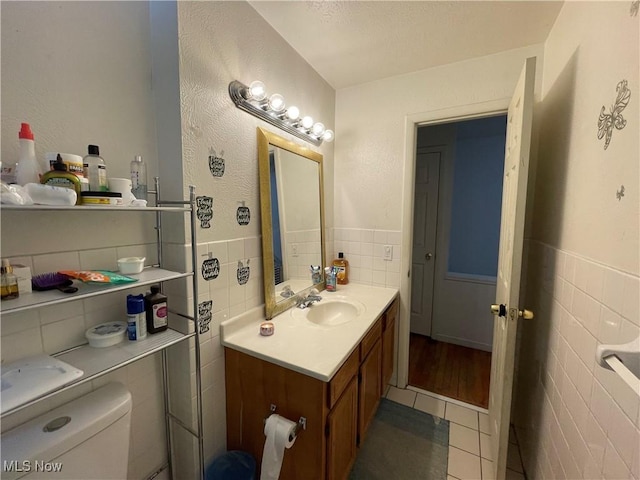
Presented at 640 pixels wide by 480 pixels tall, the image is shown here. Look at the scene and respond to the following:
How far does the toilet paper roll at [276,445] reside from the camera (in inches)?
39.1

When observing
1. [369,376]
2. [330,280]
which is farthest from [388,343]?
[330,280]

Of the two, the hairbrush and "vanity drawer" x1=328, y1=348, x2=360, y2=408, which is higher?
the hairbrush

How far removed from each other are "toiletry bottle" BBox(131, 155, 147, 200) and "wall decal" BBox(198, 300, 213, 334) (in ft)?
1.56

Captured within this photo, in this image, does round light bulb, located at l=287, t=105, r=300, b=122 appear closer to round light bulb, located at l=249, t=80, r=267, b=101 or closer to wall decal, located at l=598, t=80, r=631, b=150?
round light bulb, located at l=249, t=80, r=267, b=101

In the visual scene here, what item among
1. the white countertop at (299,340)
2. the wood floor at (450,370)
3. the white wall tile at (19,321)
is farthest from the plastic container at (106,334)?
the wood floor at (450,370)

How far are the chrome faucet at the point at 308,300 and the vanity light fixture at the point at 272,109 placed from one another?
3.28 ft

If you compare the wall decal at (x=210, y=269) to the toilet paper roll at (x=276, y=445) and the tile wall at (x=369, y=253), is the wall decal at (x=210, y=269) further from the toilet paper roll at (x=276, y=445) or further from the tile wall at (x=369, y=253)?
the tile wall at (x=369, y=253)

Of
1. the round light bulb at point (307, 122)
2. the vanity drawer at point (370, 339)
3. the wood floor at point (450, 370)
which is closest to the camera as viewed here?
the vanity drawer at point (370, 339)

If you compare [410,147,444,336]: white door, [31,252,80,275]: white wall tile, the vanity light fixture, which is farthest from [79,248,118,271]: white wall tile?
[410,147,444,336]: white door

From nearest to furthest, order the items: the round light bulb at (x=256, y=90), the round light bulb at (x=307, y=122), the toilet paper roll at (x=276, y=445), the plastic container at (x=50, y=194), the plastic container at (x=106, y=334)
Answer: the plastic container at (x=50, y=194), the plastic container at (x=106, y=334), the toilet paper roll at (x=276, y=445), the round light bulb at (x=256, y=90), the round light bulb at (x=307, y=122)

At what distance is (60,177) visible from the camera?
691mm

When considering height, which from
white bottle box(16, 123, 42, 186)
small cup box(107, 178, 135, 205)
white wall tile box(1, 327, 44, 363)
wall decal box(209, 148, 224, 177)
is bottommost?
white wall tile box(1, 327, 44, 363)

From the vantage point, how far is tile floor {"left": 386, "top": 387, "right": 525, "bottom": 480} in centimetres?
142

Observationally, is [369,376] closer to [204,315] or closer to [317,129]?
[204,315]
